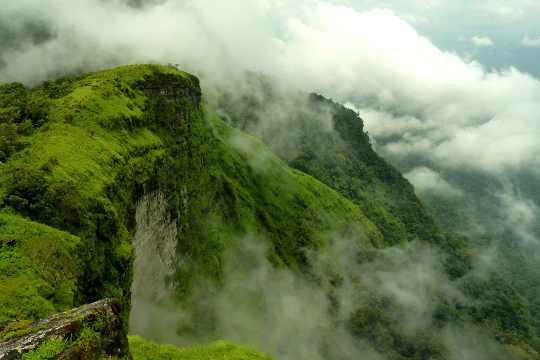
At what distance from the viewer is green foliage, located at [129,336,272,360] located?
30.7m

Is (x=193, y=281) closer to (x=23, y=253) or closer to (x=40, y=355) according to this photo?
(x=23, y=253)

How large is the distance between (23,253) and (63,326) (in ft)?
48.8

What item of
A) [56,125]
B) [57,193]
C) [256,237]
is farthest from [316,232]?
[57,193]

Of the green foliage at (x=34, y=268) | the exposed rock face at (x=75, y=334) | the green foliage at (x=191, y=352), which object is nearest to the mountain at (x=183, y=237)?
the green foliage at (x=34, y=268)

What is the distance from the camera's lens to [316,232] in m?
167

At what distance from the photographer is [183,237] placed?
98.7m

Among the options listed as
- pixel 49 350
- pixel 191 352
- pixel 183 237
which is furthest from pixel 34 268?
pixel 183 237

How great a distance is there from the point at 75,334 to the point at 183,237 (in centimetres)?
8318

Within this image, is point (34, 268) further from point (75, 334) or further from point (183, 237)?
point (183, 237)

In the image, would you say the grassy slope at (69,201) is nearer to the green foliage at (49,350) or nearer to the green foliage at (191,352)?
the green foliage at (191,352)

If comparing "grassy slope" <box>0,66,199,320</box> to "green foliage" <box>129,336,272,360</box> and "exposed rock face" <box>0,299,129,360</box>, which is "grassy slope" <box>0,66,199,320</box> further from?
"exposed rock face" <box>0,299,129,360</box>

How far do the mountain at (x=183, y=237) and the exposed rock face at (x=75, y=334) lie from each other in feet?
25.4

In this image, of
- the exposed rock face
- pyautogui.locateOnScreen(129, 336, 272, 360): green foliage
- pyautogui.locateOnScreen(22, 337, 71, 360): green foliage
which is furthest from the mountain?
pyautogui.locateOnScreen(22, 337, 71, 360): green foliage

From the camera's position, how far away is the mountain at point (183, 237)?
35562mm
